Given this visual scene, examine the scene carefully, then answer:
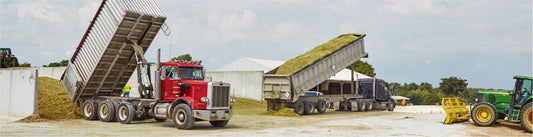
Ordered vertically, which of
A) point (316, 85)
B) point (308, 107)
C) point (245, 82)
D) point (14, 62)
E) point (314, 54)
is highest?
point (14, 62)

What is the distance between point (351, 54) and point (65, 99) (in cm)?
1536

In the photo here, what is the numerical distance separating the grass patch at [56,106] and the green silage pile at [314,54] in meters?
10.1

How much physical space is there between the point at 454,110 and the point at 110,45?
48.0ft

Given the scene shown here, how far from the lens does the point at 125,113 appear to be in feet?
57.7

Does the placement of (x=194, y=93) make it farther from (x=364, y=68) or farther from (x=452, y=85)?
(x=364, y=68)

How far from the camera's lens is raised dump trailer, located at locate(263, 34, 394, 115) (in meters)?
23.3

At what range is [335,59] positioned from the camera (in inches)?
1011

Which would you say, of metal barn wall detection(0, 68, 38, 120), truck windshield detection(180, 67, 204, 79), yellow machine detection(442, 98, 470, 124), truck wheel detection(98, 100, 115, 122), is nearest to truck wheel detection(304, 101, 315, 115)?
yellow machine detection(442, 98, 470, 124)

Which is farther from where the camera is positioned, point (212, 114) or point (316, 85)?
point (316, 85)

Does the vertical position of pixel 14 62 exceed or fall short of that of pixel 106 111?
it exceeds it

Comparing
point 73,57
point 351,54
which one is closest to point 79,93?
point 73,57

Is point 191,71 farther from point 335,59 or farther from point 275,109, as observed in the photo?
point 335,59

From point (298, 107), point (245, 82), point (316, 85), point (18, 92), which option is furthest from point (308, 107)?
point (18, 92)

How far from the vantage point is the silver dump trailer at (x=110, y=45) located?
17203 millimetres
